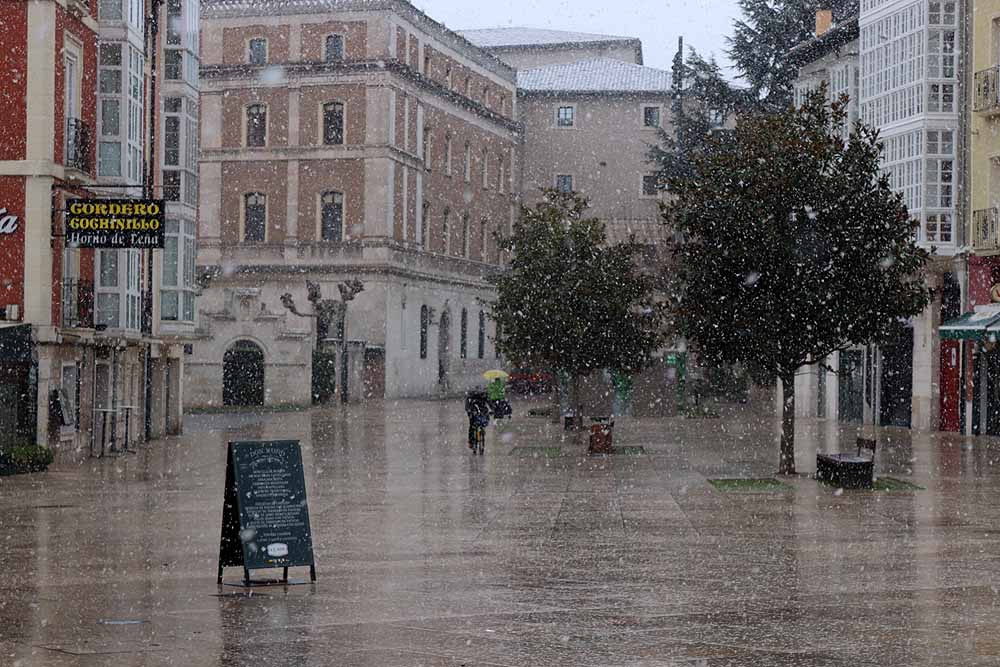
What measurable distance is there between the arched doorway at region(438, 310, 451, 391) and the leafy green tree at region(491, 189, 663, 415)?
38205 mm

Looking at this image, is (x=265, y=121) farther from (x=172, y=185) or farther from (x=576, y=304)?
(x=172, y=185)

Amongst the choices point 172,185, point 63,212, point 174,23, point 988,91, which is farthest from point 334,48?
point 63,212

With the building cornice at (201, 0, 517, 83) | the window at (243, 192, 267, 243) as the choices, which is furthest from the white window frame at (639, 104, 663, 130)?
the window at (243, 192, 267, 243)

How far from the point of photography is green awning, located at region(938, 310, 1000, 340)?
37594 millimetres

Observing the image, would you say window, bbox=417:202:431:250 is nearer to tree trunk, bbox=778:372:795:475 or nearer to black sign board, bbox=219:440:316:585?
tree trunk, bbox=778:372:795:475

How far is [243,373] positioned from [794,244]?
38068 millimetres

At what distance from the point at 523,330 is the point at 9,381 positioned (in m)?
17.3

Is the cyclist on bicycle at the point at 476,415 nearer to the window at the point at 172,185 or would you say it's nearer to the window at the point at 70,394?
the window at the point at 70,394

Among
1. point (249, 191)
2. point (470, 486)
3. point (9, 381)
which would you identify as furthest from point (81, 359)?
point (249, 191)

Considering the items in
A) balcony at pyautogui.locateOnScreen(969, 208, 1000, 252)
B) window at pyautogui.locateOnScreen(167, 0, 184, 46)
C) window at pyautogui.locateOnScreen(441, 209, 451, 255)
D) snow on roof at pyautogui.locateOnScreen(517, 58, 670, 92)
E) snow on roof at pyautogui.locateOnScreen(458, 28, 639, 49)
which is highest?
snow on roof at pyautogui.locateOnScreen(458, 28, 639, 49)

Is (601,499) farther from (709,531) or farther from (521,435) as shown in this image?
(521,435)

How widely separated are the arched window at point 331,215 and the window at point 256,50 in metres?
6.87

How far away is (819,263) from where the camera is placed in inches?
1033

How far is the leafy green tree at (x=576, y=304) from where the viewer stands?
41.8 m
